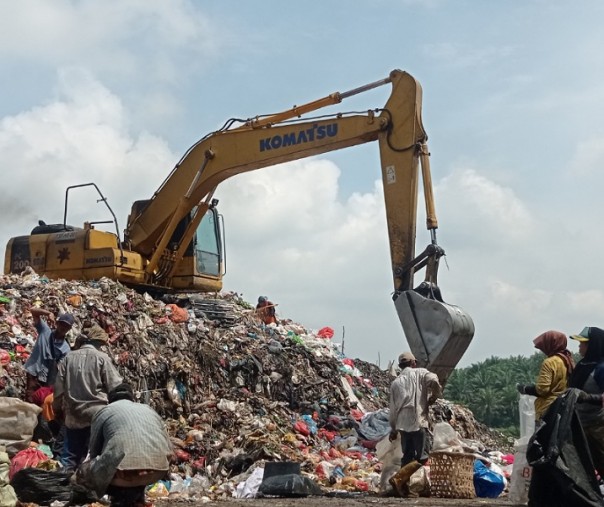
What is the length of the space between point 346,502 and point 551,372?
2372 mm

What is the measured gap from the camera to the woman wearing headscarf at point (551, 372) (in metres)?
7.96

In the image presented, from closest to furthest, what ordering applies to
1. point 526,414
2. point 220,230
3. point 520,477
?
1. point 520,477
2. point 526,414
3. point 220,230

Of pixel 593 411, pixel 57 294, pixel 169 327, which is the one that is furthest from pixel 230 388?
pixel 593 411

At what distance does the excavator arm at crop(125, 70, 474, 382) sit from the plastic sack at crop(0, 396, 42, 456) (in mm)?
4635

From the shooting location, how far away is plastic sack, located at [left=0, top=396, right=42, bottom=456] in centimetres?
934

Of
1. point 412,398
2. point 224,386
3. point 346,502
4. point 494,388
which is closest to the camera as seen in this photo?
point 346,502

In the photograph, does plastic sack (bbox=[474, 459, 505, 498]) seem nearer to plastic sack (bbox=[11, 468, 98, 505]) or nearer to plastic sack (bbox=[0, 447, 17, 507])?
plastic sack (bbox=[11, 468, 98, 505])

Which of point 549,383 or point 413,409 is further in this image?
point 413,409

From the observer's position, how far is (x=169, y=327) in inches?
581

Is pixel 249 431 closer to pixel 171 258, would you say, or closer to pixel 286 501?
pixel 286 501

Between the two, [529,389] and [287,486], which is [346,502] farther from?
[529,389]

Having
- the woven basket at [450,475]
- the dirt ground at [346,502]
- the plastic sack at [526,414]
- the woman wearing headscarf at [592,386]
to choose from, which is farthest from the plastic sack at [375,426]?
the woman wearing headscarf at [592,386]

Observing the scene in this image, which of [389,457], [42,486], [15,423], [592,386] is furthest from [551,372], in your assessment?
[15,423]

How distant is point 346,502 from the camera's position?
877cm
